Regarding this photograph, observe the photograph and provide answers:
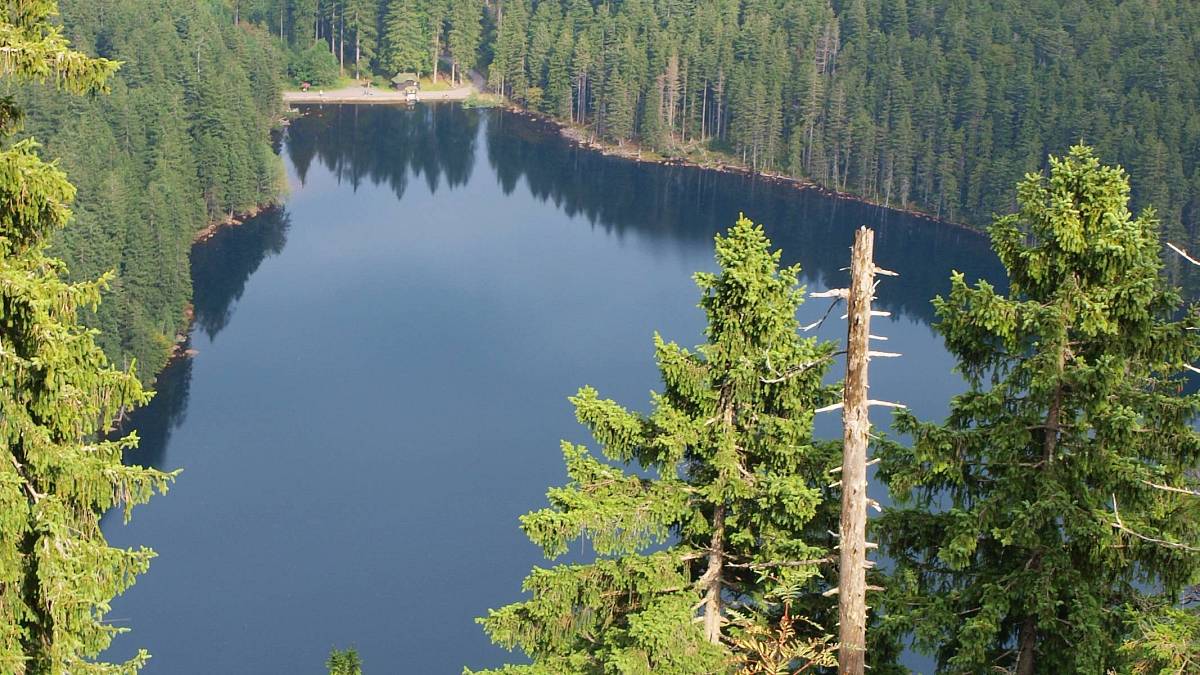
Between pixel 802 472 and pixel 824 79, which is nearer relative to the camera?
pixel 802 472

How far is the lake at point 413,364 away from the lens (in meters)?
58.4

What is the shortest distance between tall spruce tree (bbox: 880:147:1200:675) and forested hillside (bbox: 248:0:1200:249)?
9112cm

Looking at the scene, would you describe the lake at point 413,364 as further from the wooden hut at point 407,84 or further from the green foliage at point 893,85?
the wooden hut at point 407,84

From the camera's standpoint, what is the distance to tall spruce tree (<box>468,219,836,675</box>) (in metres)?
17.5

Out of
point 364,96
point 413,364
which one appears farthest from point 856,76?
point 413,364

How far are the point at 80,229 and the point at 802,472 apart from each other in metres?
68.1

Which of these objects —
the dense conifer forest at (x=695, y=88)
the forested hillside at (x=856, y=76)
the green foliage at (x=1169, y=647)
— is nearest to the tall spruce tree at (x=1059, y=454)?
the green foliage at (x=1169, y=647)

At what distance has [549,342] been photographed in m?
86.9

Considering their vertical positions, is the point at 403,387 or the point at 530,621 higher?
the point at 530,621

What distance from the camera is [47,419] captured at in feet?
45.2

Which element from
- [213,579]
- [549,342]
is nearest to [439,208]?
[549,342]

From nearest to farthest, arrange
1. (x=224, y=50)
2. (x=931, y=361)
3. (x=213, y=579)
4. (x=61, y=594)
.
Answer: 1. (x=61, y=594)
2. (x=213, y=579)
3. (x=931, y=361)
4. (x=224, y=50)

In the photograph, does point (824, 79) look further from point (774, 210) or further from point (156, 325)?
point (156, 325)

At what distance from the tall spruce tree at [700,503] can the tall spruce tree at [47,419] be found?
5.28 m
